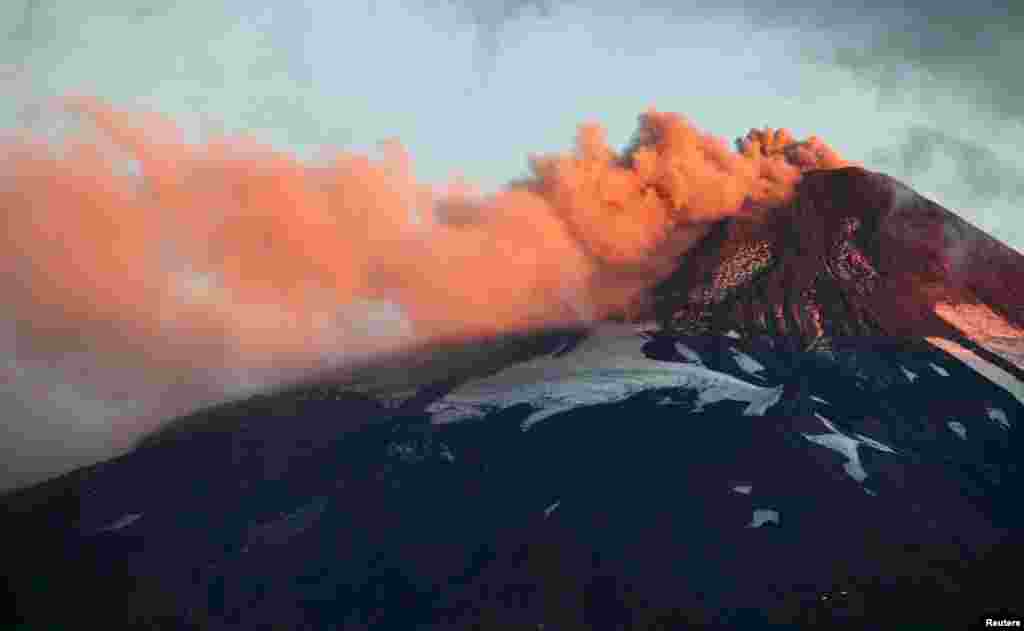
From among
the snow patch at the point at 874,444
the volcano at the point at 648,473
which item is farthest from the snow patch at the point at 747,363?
the snow patch at the point at 874,444

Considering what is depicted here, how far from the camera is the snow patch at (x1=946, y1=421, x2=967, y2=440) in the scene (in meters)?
56.4

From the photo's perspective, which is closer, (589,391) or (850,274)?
(589,391)

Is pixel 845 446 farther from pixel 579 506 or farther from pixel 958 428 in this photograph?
pixel 579 506

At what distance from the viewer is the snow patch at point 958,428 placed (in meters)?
56.4

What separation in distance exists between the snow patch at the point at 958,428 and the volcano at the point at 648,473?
446 mm

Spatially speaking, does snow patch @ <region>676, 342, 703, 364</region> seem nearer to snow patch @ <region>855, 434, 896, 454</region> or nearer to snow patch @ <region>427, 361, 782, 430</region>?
snow patch @ <region>427, 361, 782, 430</region>

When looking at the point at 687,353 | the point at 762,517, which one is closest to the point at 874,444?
the point at 762,517

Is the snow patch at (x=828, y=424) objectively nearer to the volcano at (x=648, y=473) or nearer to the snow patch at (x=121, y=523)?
the volcano at (x=648, y=473)

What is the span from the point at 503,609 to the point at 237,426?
99.4 ft

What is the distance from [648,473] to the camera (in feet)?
178

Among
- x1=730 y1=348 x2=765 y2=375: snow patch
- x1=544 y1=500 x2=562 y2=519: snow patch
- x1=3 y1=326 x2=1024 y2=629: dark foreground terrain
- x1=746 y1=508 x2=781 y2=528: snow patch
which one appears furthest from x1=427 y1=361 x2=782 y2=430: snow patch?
x1=746 y1=508 x2=781 y2=528: snow patch

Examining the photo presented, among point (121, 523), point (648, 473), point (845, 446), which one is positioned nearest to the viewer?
point (648, 473)

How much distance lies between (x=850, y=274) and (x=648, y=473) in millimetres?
23657

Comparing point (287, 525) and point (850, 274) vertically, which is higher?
point (850, 274)
